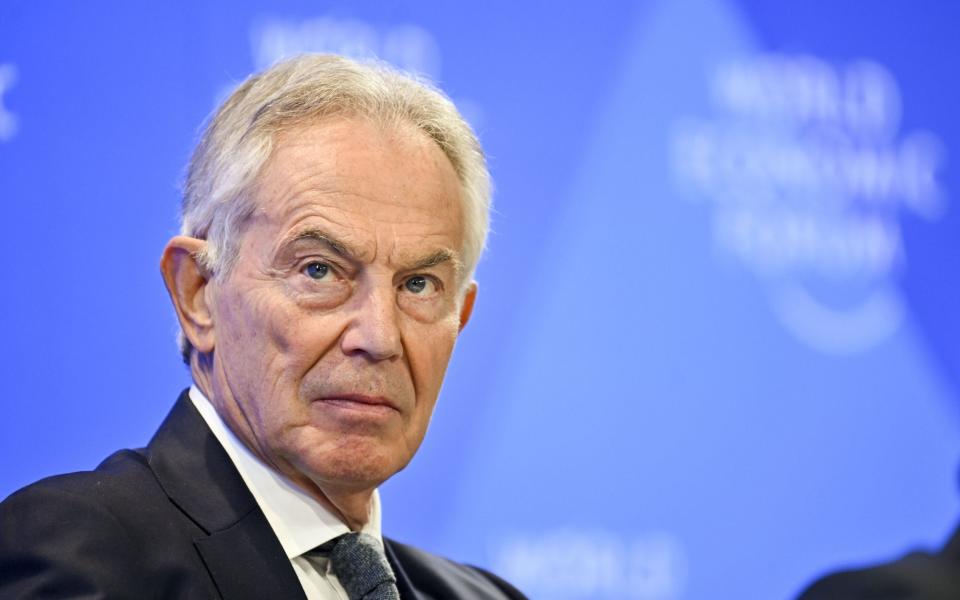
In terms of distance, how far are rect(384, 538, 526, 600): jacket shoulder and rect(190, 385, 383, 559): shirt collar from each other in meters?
0.32

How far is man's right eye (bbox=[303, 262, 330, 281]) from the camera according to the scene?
2.29m

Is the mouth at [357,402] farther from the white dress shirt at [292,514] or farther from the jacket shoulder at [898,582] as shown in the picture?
the jacket shoulder at [898,582]

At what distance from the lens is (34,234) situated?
107 inches

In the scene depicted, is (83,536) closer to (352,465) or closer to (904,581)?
(352,465)

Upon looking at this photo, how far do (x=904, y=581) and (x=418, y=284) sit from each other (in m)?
1.57

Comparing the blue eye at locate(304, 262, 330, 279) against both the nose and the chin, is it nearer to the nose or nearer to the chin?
the nose

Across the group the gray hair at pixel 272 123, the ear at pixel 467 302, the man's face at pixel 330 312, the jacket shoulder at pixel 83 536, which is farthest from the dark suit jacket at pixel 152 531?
the ear at pixel 467 302

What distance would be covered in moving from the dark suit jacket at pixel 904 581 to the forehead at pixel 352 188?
1453 mm

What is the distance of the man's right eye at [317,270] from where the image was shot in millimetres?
2293

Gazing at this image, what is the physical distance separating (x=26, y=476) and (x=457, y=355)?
110 cm

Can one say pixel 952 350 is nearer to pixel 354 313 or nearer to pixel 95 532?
pixel 354 313

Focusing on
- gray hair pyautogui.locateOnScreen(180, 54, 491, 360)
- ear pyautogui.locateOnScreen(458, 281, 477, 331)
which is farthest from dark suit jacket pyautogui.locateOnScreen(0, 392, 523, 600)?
ear pyautogui.locateOnScreen(458, 281, 477, 331)

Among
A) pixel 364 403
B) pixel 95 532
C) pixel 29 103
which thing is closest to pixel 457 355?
pixel 364 403

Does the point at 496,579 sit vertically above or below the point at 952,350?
below
